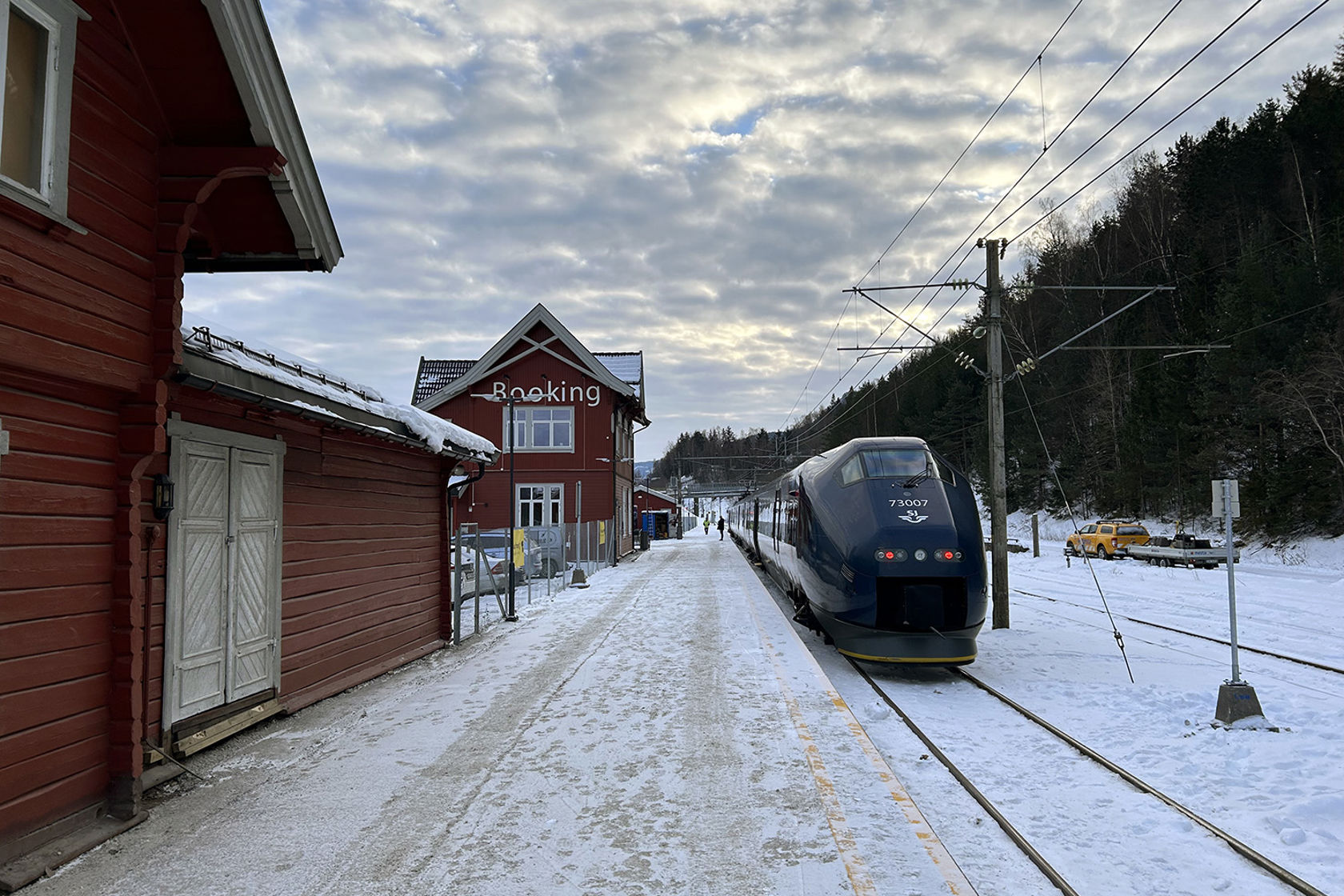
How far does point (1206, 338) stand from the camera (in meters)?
36.5

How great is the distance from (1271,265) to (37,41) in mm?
41368

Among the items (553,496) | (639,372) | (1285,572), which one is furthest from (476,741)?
(639,372)

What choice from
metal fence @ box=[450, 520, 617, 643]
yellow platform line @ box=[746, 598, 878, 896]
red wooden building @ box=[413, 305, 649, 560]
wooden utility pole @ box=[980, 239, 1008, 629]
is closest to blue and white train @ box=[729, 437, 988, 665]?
yellow platform line @ box=[746, 598, 878, 896]

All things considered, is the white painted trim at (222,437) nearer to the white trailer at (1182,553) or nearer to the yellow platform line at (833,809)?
the yellow platform line at (833,809)

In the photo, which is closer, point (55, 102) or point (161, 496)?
point (55, 102)

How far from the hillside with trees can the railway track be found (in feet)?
25.0

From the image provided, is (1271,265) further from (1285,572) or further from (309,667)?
(309,667)

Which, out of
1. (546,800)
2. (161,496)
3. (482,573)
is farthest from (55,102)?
(482,573)

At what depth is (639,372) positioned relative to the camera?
38.6 meters

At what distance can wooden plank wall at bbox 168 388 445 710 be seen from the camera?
782 centimetres

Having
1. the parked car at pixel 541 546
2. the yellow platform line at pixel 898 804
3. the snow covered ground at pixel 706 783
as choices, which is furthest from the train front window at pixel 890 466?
the parked car at pixel 541 546

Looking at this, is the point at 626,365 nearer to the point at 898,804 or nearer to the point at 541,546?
the point at 541,546

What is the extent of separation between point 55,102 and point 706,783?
593 cm

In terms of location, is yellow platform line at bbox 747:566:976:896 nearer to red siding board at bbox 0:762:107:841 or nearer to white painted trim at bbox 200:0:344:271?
red siding board at bbox 0:762:107:841
